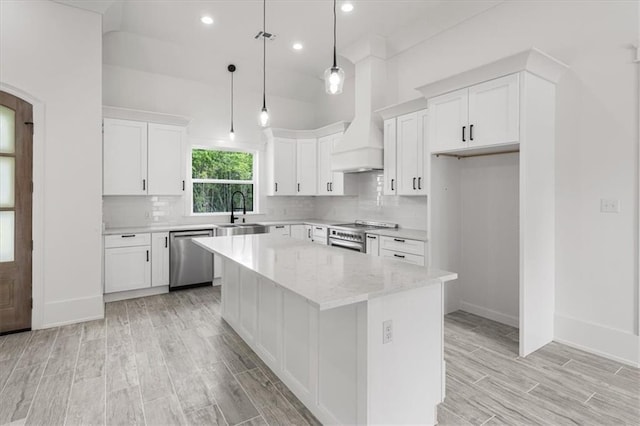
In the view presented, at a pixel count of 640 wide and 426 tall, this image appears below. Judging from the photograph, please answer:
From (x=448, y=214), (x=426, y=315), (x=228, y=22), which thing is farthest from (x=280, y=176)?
(x=426, y=315)

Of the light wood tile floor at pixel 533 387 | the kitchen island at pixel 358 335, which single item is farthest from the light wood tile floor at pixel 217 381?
the kitchen island at pixel 358 335

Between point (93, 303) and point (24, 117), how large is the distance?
6.78 ft

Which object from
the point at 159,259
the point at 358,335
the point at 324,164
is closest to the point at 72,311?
the point at 159,259

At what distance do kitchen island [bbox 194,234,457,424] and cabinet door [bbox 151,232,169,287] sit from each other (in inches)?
108

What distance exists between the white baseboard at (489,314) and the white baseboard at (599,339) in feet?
1.47

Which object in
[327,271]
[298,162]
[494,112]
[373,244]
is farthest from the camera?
[298,162]

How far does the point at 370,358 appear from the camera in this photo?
1663 millimetres

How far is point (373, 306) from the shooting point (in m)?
1.67

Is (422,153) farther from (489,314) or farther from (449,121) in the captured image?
(489,314)

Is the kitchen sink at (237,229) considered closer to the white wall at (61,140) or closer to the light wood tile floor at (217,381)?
the white wall at (61,140)

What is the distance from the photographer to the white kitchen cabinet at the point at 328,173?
5.55 m

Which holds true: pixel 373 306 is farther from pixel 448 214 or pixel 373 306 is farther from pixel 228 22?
pixel 228 22

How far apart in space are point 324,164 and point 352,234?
1.69m

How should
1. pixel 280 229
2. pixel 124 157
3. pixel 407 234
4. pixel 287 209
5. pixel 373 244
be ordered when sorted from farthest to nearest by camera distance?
pixel 287 209
pixel 280 229
pixel 124 157
pixel 373 244
pixel 407 234
